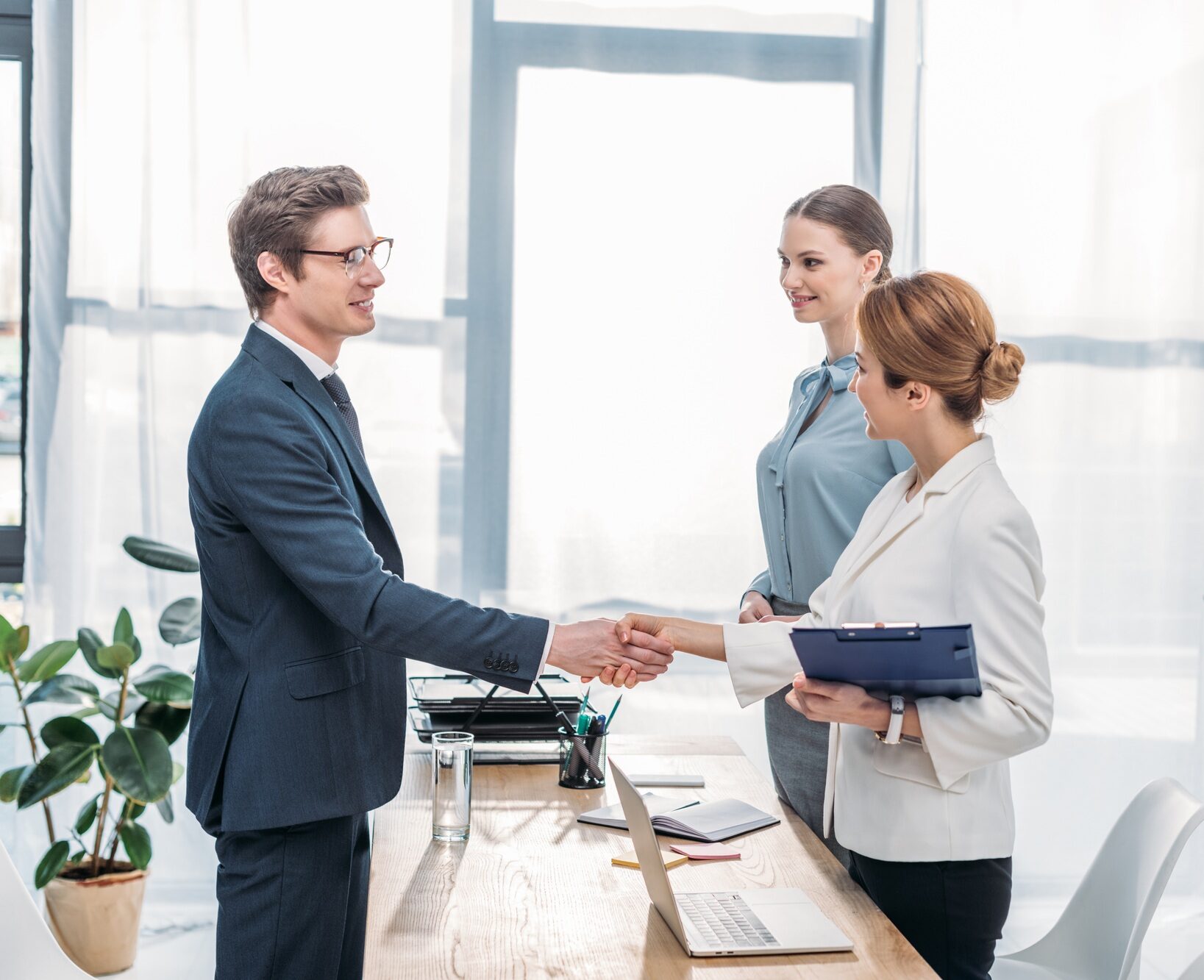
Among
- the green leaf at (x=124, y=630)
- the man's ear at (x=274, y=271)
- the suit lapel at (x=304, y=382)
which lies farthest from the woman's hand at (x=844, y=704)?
the green leaf at (x=124, y=630)

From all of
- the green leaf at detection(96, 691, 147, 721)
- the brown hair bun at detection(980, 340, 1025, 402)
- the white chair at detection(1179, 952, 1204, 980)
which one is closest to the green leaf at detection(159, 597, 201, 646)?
the green leaf at detection(96, 691, 147, 721)

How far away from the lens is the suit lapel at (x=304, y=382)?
187cm

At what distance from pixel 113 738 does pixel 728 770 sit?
5.19 ft

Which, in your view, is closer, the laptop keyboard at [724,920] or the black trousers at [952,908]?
the laptop keyboard at [724,920]

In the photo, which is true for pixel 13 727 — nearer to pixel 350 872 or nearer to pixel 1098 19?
pixel 350 872

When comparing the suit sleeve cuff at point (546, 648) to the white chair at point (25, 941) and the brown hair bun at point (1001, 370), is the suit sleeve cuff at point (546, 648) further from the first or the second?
the white chair at point (25, 941)

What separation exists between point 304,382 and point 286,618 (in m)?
0.37

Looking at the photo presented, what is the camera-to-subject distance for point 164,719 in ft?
10.4

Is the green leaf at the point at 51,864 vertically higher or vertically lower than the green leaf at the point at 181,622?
lower

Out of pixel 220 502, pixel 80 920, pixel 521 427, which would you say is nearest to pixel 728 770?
pixel 220 502

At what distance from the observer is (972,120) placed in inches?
144

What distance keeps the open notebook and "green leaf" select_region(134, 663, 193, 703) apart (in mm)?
1451

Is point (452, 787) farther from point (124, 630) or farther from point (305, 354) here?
point (124, 630)

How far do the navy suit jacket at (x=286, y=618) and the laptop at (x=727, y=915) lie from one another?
47cm
